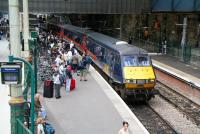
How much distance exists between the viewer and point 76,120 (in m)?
15.7

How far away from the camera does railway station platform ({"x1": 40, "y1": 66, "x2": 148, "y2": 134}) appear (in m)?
14.6

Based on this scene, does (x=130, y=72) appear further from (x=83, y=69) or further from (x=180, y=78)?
(x=180, y=78)

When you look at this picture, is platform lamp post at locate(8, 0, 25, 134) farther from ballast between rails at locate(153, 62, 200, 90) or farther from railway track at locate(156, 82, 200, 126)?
ballast between rails at locate(153, 62, 200, 90)

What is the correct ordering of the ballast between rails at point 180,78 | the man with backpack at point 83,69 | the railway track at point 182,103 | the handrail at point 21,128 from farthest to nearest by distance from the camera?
the ballast between rails at point 180,78 → the man with backpack at point 83,69 → the railway track at point 182,103 → the handrail at point 21,128

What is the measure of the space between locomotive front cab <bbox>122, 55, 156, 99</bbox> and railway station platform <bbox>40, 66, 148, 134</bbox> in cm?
108

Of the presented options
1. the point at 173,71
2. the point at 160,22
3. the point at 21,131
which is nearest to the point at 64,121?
the point at 21,131

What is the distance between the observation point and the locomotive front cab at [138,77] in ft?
69.6

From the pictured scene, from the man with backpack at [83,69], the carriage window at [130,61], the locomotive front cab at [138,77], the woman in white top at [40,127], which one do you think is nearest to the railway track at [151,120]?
the locomotive front cab at [138,77]

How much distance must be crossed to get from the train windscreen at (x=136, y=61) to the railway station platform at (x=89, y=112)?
1.75 m

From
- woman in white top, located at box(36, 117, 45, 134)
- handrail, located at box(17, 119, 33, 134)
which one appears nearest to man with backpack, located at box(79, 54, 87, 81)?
woman in white top, located at box(36, 117, 45, 134)

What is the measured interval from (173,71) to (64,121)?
15263mm

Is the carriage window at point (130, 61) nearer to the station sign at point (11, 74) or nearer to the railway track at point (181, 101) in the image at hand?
the railway track at point (181, 101)

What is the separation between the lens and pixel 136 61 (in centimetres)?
2233

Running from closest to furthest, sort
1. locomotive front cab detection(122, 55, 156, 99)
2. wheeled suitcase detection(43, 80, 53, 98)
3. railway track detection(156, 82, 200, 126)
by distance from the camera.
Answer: wheeled suitcase detection(43, 80, 53, 98) < railway track detection(156, 82, 200, 126) < locomotive front cab detection(122, 55, 156, 99)
